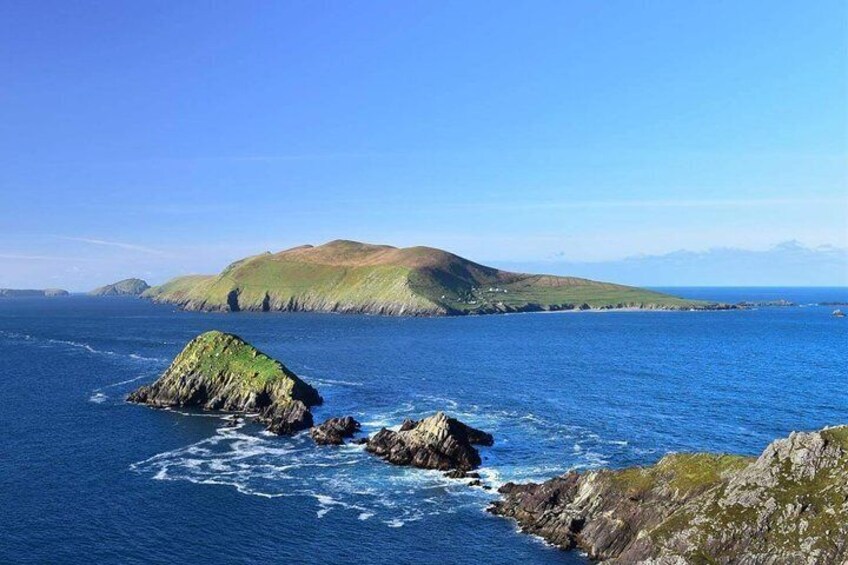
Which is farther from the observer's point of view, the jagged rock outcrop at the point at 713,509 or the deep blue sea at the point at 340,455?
the deep blue sea at the point at 340,455

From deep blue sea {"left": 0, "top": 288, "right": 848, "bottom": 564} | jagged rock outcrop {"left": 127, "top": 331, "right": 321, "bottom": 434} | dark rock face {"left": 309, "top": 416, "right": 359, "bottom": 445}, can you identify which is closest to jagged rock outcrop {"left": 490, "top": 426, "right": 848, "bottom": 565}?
deep blue sea {"left": 0, "top": 288, "right": 848, "bottom": 564}

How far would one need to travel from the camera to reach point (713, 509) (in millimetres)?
58844

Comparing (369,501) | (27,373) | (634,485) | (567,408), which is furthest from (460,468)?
(27,373)

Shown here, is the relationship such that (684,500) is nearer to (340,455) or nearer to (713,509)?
(713,509)

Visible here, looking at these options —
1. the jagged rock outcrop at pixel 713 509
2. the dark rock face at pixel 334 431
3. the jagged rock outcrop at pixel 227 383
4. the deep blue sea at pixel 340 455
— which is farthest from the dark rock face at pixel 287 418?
the jagged rock outcrop at pixel 713 509

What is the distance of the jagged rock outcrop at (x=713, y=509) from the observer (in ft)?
176

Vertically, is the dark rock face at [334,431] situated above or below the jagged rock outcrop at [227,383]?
below

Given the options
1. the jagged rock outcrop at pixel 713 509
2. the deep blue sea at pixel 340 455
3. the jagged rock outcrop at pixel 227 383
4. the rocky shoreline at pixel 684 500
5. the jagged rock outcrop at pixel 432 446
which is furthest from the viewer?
the jagged rock outcrop at pixel 227 383

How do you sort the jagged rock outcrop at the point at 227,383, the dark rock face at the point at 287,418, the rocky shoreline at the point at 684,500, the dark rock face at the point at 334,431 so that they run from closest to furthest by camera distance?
the rocky shoreline at the point at 684,500 < the dark rock face at the point at 334,431 < the dark rock face at the point at 287,418 < the jagged rock outcrop at the point at 227,383

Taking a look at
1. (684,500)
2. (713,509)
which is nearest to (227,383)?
(684,500)

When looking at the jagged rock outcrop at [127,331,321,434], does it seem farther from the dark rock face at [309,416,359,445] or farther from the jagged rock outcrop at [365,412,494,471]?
the jagged rock outcrop at [365,412,494,471]

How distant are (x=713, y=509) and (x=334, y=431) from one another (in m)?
66.3

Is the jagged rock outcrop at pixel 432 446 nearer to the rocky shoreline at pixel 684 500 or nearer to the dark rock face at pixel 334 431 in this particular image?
the rocky shoreline at pixel 684 500

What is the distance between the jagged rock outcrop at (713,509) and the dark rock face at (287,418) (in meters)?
52.4
